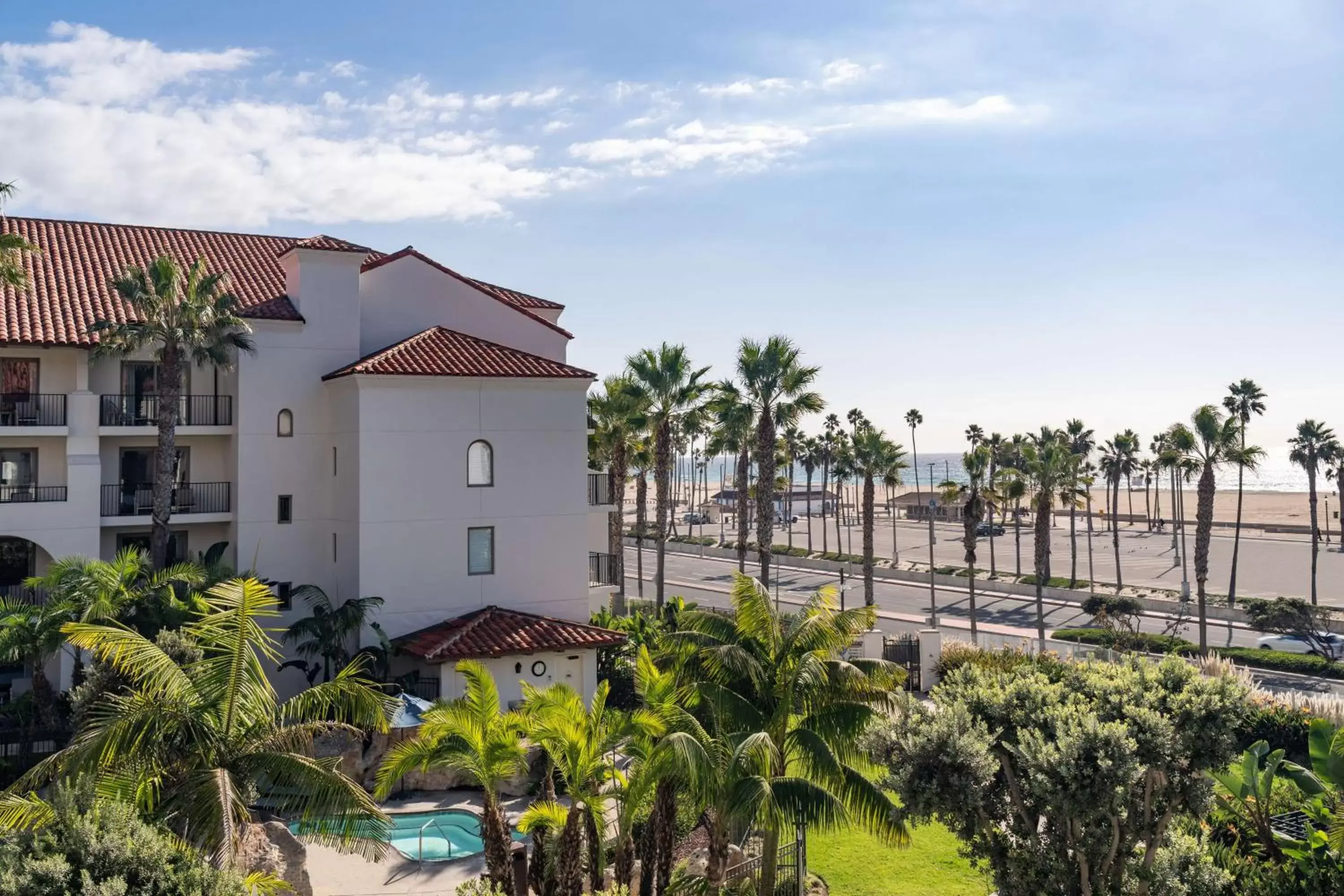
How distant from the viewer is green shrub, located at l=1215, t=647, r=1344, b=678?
39.4 m

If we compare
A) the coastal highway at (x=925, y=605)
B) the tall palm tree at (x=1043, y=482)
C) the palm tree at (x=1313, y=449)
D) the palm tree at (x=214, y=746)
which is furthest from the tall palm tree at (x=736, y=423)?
the palm tree at (x=1313, y=449)

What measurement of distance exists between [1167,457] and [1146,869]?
37.5 m

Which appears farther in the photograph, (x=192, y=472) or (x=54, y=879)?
(x=192, y=472)

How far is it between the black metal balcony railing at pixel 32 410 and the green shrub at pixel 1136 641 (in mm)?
36507

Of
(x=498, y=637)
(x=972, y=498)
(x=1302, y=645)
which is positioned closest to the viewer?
(x=498, y=637)

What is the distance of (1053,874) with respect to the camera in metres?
14.3

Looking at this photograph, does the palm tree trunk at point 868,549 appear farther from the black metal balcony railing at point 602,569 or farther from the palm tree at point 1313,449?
the palm tree at point 1313,449

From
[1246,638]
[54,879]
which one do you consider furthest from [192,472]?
[1246,638]

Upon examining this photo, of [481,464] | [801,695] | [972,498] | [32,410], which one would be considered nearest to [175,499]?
[32,410]

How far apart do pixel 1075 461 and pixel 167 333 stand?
4128 centimetres

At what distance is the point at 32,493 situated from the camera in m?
26.9

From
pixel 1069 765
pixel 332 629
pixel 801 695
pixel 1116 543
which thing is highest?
pixel 801 695

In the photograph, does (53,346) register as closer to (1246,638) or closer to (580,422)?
(580,422)

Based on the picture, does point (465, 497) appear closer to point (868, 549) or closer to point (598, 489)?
point (598, 489)
